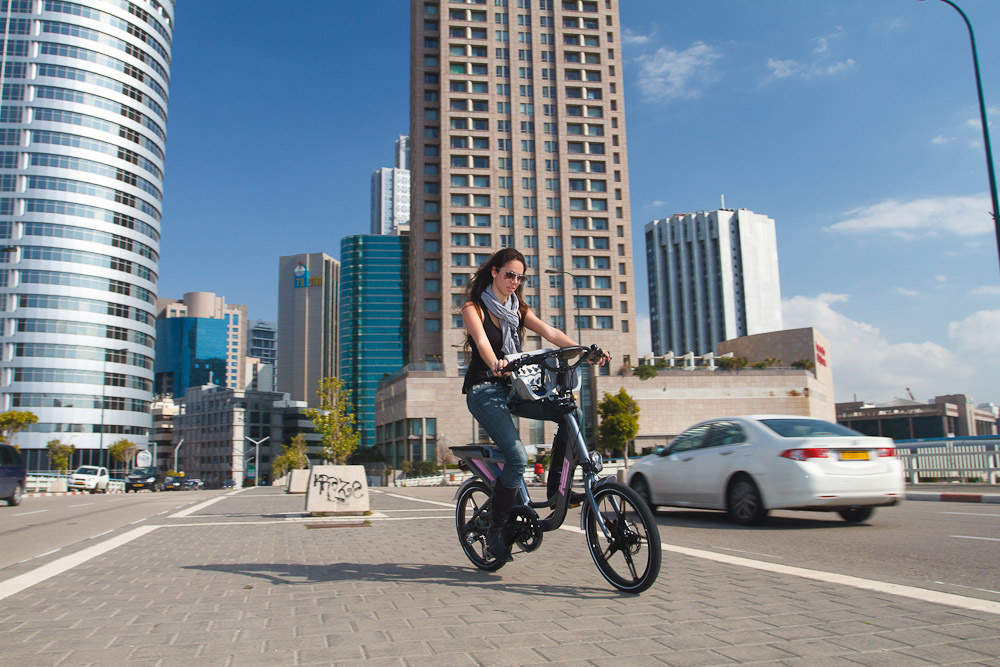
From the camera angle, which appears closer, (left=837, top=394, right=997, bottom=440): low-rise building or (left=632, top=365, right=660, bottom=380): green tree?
(left=632, top=365, right=660, bottom=380): green tree

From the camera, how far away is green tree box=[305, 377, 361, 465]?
2266cm

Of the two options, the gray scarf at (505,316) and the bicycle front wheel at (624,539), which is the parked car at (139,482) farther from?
the bicycle front wheel at (624,539)

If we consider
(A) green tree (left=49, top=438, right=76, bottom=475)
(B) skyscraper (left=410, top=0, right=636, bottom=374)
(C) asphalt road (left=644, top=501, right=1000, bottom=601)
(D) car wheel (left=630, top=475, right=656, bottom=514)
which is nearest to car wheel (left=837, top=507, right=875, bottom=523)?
(C) asphalt road (left=644, top=501, right=1000, bottom=601)

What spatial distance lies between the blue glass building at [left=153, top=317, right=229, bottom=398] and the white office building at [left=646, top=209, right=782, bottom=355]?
392 ft

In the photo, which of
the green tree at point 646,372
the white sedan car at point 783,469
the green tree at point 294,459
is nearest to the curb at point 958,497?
the white sedan car at point 783,469

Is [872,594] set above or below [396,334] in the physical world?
below

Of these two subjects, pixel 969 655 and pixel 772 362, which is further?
pixel 772 362

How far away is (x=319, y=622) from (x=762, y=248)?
18183 centimetres

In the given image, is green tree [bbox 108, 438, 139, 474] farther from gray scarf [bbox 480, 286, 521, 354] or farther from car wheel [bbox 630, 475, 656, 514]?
gray scarf [bbox 480, 286, 521, 354]

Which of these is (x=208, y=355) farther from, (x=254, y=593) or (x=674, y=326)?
(x=254, y=593)

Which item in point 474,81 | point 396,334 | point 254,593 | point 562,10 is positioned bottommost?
point 254,593

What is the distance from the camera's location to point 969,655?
2725 mm

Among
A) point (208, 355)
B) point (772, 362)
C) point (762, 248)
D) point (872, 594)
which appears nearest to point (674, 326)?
point (762, 248)

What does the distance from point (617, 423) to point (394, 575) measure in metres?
54.2
